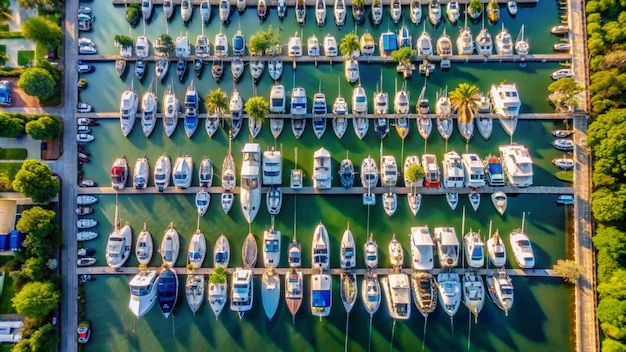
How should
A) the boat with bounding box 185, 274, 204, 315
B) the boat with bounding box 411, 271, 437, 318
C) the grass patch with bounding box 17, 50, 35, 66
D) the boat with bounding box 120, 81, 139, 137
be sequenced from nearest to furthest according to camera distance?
the boat with bounding box 411, 271, 437, 318 → the boat with bounding box 185, 274, 204, 315 → the boat with bounding box 120, 81, 139, 137 → the grass patch with bounding box 17, 50, 35, 66

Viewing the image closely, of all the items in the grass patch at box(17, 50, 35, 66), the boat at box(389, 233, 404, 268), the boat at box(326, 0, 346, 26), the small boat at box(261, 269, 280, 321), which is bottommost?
the small boat at box(261, 269, 280, 321)

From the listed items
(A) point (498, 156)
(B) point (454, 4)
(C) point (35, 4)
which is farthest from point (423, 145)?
(C) point (35, 4)

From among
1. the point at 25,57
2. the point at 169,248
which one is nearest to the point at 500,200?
the point at 169,248

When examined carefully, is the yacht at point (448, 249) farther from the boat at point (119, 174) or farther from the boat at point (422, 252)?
the boat at point (119, 174)

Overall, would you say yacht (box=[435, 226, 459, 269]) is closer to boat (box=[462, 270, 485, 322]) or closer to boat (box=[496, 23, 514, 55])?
boat (box=[462, 270, 485, 322])

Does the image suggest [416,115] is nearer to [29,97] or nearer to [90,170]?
[90,170]

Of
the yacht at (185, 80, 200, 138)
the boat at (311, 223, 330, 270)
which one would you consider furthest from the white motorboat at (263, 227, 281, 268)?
the yacht at (185, 80, 200, 138)

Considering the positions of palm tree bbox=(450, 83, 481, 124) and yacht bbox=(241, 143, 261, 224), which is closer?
yacht bbox=(241, 143, 261, 224)
